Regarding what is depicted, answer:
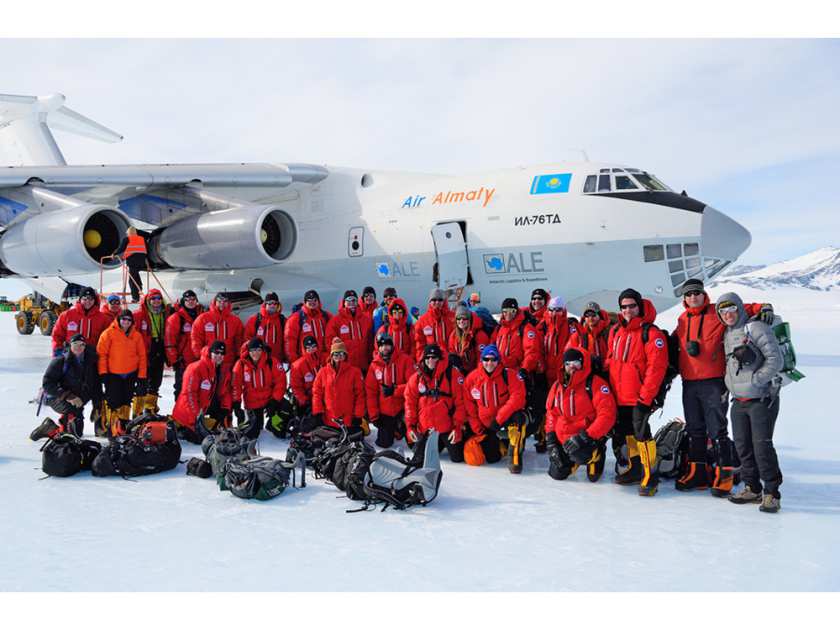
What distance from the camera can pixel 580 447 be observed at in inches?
203

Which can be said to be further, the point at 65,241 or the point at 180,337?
the point at 65,241

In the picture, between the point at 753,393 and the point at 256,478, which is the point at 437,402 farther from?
the point at 753,393

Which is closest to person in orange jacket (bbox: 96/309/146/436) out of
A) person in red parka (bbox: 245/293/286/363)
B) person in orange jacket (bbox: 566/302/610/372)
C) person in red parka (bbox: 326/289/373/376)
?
person in red parka (bbox: 245/293/286/363)

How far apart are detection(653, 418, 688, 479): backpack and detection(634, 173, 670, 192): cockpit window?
4462 millimetres

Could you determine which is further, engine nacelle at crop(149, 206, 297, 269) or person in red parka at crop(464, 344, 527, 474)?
engine nacelle at crop(149, 206, 297, 269)

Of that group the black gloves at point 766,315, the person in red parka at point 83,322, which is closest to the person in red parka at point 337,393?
the person in red parka at point 83,322

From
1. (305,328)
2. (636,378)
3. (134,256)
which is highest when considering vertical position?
(134,256)

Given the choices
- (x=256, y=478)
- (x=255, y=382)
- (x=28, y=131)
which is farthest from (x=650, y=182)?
(x=28, y=131)

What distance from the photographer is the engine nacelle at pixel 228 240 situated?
10320 millimetres

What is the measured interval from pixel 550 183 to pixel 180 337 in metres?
5.25

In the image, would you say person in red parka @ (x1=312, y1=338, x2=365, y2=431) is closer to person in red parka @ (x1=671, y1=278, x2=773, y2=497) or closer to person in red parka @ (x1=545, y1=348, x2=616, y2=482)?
person in red parka @ (x1=545, y1=348, x2=616, y2=482)

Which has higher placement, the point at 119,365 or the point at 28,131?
the point at 28,131

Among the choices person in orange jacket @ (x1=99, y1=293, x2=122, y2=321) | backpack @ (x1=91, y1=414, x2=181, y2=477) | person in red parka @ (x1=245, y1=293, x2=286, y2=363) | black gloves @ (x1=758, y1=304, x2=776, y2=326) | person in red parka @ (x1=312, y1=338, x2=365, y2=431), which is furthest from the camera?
person in red parka @ (x1=245, y1=293, x2=286, y2=363)

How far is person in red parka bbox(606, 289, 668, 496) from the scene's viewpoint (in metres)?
4.94
